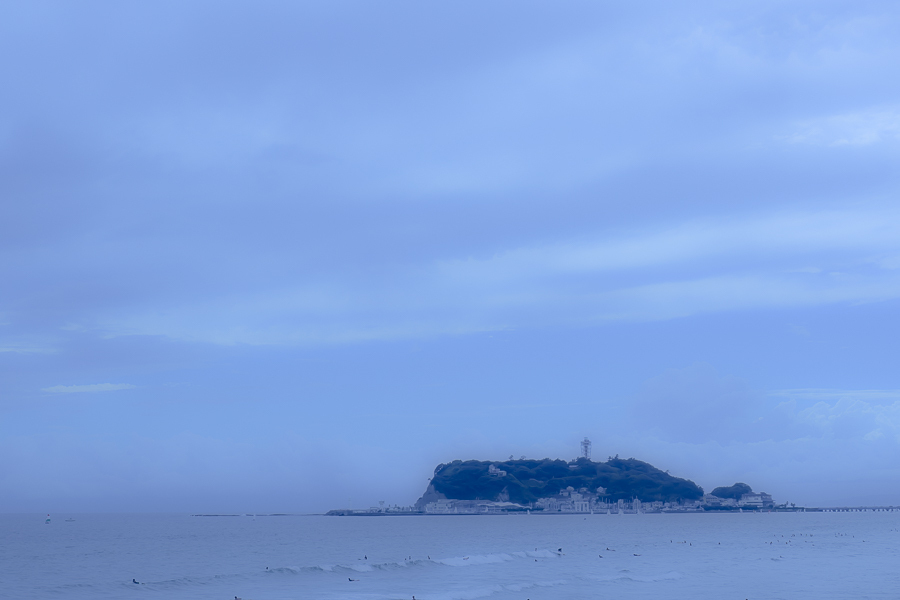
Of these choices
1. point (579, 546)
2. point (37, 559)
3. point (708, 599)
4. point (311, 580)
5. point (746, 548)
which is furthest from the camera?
point (579, 546)

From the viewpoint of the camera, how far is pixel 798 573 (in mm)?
66500

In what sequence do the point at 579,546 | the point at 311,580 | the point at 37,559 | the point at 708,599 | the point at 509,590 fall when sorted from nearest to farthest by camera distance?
the point at 708,599, the point at 509,590, the point at 311,580, the point at 37,559, the point at 579,546

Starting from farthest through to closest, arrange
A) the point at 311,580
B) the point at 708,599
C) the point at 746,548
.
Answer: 1. the point at 746,548
2. the point at 311,580
3. the point at 708,599

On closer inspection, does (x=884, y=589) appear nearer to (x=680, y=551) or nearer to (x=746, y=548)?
(x=680, y=551)

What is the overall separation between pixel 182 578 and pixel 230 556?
29.8m

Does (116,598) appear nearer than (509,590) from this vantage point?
Yes

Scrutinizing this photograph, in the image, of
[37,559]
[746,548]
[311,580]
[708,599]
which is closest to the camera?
[708,599]

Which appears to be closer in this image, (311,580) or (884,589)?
(884,589)

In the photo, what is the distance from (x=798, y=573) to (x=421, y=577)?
31.4m

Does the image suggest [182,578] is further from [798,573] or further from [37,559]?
[798,573]

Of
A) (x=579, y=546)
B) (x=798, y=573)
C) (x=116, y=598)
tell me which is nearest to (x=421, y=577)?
(x=116, y=598)

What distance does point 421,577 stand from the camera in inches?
2603

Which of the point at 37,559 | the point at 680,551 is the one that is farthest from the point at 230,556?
the point at 680,551

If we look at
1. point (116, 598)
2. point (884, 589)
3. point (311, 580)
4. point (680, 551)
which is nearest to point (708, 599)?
point (884, 589)
